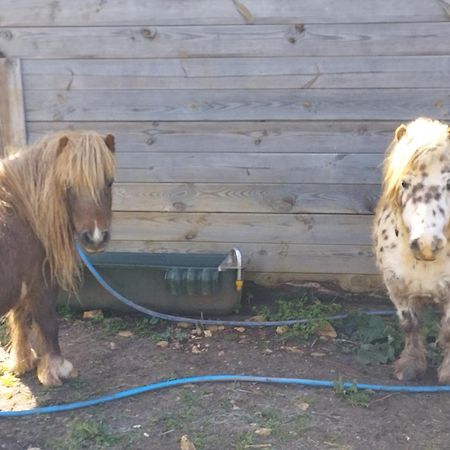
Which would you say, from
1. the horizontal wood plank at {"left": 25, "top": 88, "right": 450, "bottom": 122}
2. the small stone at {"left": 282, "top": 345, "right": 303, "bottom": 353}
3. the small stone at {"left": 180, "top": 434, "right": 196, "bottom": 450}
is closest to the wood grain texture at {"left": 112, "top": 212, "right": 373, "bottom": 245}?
the horizontal wood plank at {"left": 25, "top": 88, "right": 450, "bottom": 122}

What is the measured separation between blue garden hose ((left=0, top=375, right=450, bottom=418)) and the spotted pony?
0.54 ft

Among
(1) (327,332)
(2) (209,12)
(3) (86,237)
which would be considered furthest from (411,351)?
(2) (209,12)

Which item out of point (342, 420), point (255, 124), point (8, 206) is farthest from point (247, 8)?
point (342, 420)

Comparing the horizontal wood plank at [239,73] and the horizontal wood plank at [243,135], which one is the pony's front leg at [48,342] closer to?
the horizontal wood plank at [243,135]

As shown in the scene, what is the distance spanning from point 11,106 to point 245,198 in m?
1.96

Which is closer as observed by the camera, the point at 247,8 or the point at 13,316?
the point at 13,316

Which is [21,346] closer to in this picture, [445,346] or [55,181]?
[55,181]

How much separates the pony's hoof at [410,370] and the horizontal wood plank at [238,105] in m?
1.79

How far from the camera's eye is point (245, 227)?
4.82 meters

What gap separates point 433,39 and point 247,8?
134 centimetres

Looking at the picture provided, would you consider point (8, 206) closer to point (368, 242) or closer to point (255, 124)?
point (255, 124)

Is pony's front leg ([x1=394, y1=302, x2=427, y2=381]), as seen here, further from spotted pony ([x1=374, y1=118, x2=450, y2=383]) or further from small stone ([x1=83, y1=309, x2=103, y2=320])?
small stone ([x1=83, y1=309, x2=103, y2=320])

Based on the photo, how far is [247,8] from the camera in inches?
175

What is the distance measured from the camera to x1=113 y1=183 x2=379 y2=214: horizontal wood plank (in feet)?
15.3
